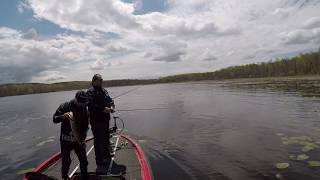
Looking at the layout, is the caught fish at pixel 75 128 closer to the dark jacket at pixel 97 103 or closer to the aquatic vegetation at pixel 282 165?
the dark jacket at pixel 97 103

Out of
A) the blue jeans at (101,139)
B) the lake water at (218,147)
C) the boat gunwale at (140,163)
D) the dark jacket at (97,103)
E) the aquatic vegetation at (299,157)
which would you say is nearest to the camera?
the boat gunwale at (140,163)

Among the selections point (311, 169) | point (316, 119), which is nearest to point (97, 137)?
point (311, 169)

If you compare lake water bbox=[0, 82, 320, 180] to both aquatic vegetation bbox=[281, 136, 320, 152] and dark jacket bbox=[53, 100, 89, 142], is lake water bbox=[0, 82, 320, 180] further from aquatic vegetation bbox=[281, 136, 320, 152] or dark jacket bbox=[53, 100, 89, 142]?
dark jacket bbox=[53, 100, 89, 142]

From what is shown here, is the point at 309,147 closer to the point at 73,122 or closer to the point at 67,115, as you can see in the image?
the point at 73,122

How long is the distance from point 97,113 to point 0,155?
1296 cm

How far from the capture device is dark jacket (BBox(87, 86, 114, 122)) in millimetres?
9248

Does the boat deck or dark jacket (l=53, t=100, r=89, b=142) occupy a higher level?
dark jacket (l=53, t=100, r=89, b=142)

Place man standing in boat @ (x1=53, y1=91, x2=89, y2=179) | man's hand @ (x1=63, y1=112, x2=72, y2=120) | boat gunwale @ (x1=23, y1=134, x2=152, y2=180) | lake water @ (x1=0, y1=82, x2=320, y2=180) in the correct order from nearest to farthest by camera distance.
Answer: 1. man's hand @ (x1=63, y1=112, x2=72, y2=120)
2. man standing in boat @ (x1=53, y1=91, x2=89, y2=179)
3. boat gunwale @ (x1=23, y1=134, x2=152, y2=180)
4. lake water @ (x1=0, y1=82, x2=320, y2=180)

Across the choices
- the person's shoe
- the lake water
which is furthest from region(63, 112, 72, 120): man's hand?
the lake water

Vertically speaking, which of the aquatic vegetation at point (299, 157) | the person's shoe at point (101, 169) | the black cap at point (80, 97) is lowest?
the aquatic vegetation at point (299, 157)

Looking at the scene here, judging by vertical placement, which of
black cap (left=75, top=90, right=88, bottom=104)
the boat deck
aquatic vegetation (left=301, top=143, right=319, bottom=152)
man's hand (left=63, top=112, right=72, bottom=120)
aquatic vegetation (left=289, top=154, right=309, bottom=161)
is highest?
black cap (left=75, top=90, right=88, bottom=104)

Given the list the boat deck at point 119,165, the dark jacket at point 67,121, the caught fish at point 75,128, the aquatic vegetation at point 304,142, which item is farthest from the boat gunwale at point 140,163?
the aquatic vegetation at point 304,142

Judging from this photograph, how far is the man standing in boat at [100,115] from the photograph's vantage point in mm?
9258

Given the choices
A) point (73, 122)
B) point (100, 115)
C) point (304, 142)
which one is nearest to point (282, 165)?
point (304, 142)
